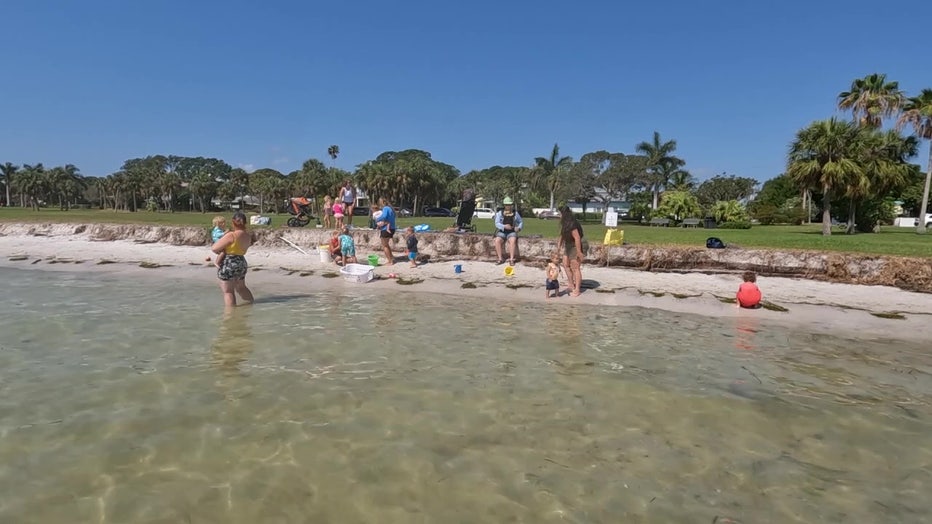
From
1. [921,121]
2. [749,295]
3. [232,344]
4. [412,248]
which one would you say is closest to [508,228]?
[412,248]

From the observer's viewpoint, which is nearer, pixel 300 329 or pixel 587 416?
pixel 587 416

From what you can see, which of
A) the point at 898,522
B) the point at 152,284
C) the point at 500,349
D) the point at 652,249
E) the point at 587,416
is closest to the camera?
the point at 898,522

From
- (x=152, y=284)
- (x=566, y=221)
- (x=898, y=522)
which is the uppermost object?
(x=566, y=221)

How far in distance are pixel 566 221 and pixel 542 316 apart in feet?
8.41

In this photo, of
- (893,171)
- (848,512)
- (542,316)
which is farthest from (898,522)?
(893,171)

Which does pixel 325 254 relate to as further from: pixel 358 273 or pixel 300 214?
pixel 300 214

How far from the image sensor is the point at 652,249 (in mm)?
14578

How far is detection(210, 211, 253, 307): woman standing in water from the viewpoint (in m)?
8.91

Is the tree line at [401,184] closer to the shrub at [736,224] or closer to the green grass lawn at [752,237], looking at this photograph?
the shrub at [736,224]

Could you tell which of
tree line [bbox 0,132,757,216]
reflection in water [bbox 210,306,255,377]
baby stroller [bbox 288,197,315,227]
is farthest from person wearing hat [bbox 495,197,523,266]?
tree line [bbox 0,132,757,216]

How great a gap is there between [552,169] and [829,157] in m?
50.7

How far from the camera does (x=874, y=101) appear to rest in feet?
104

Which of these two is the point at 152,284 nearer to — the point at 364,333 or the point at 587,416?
the point at 364,333

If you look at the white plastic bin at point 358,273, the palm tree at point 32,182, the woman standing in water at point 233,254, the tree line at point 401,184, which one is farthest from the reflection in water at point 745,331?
the palm tree at point 32,182
